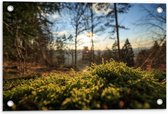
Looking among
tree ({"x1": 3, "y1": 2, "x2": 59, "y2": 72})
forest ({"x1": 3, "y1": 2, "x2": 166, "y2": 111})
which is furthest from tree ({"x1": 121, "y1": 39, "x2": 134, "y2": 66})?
tree ({"x1": 3, "y1": 2, "x2": 59, "y2": 72})

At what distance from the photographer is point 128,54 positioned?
2.73 meters

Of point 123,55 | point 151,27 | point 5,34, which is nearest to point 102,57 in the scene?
point 123,55

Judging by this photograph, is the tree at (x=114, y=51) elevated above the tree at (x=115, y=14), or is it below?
below

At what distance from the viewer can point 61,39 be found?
8.94 ft

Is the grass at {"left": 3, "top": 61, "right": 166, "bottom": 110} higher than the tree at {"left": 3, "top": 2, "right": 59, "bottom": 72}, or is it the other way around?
the tree at {"left": 3, "top": 2, "right": 59, "bottom": 72}

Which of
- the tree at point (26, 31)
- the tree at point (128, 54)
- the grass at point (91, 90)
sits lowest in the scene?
the grass at point (91, 90)

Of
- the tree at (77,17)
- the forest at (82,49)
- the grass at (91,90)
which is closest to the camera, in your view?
the grass at (91,90)

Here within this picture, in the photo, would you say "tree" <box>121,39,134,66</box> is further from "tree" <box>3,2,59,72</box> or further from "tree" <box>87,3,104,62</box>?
"tree" <box>3,2,59,72</box>

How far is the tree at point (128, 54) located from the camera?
2730 mm

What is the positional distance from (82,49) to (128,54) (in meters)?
0.42

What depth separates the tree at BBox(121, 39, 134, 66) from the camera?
2730 millimetres

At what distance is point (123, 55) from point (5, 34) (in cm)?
106

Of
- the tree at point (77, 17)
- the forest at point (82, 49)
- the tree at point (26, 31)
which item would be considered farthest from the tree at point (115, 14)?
the tree at point (26, 31)

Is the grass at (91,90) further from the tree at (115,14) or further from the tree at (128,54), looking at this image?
the tree at (115,14)
